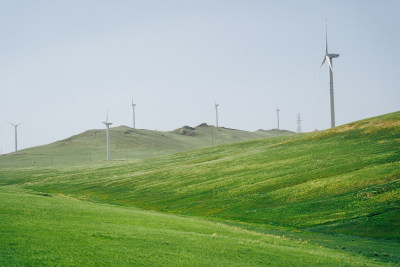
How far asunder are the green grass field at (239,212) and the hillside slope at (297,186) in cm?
16

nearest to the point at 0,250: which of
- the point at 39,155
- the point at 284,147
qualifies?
the point at 284,147

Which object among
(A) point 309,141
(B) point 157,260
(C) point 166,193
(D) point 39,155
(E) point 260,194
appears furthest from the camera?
(D) point 39,155

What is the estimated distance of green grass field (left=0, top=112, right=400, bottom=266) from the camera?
17.4 meters

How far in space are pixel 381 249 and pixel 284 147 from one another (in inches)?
2493

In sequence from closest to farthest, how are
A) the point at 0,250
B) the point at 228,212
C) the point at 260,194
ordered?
1. the point at 0,250
2. the point at 228,212
3. the point at 260,194

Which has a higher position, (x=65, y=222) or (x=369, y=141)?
(x=369, y=141)

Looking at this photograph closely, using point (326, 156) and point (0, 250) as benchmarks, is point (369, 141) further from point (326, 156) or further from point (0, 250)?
point (0, 250)

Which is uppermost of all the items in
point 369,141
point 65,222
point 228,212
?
point 369,141

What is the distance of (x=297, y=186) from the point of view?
49.6 metres

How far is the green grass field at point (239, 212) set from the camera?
17.4m

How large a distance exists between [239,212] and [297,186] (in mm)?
10087

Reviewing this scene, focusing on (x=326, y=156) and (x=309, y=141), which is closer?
(x=326, y=156)

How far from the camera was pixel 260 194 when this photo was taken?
1964 inches

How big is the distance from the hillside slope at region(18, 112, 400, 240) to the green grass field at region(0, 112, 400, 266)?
6.2 inches
